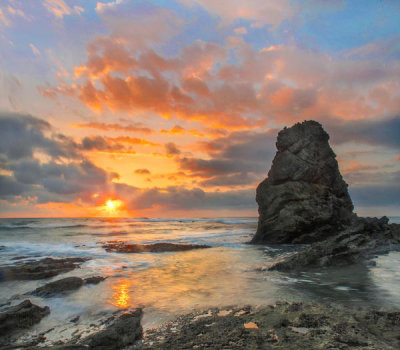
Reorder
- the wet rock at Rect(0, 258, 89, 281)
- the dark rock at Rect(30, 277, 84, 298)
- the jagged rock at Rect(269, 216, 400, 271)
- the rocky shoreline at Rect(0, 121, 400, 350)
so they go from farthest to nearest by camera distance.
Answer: the jagged rock at Rect(269, 216, 400, 271) → the wet rock at Rect(0, 258, 89, 281) → the dark rock at Rect(30, 277, 84, 298) → the rocky shoreline at Rect(0, 121, 400, 350)

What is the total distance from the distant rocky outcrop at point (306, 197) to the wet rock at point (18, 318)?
20.4 m

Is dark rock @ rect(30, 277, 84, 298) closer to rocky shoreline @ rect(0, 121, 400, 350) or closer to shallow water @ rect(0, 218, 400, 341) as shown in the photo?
rocky shoreline @ rect(0, 121, 400, 350)

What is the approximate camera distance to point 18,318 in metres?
6.52

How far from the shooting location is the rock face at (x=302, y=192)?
23.6m

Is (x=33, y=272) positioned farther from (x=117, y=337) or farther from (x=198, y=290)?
(x=117, y=337)

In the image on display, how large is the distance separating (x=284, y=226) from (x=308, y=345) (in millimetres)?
20349

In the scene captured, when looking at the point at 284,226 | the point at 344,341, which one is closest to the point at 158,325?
the point at 344,341

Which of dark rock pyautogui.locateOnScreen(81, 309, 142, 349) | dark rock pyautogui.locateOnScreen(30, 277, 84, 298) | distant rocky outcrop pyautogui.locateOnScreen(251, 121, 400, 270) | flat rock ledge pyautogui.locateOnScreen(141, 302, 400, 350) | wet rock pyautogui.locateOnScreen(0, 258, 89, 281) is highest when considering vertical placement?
distant rocky outcrop pyautogui.locateOnScreen(251, 121, 400, 270)

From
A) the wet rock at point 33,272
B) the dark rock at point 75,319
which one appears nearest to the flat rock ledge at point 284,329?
the dark rock at point 75,319

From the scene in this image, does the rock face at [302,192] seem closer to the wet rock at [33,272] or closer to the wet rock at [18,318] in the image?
the wet rock at [33,272]

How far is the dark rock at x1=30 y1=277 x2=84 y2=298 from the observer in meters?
9.39

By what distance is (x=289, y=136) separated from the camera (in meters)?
26.7

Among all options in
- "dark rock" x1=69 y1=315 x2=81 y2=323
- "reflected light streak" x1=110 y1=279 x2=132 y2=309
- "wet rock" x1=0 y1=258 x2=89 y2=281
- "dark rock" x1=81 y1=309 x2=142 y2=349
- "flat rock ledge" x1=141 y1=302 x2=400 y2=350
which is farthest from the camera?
"wet rock" x1=0 y1=258 x2=89 y2=281

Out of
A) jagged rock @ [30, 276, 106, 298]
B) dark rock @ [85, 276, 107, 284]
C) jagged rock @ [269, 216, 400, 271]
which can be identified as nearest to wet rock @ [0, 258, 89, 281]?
dark rock @ [85, 276, 107, 284]
